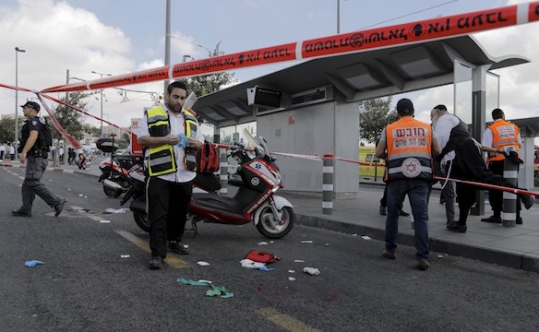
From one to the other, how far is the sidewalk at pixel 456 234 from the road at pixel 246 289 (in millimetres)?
175

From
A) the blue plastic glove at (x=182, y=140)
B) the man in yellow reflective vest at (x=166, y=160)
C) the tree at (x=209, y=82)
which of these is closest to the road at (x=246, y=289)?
the man in yellow reflective vest at (x=166, y=160)

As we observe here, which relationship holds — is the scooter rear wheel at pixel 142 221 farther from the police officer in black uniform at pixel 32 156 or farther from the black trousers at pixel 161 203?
the police officer in black uniform at pixel 32 156

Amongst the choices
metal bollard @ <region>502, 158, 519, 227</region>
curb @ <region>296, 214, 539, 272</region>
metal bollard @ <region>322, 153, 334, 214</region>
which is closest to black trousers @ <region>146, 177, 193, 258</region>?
curb @ <region>296, 214, 539, 272</region>

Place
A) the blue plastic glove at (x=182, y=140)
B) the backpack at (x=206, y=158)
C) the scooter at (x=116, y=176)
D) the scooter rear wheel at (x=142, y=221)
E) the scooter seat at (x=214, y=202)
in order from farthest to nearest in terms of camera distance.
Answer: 1. the scooter at (x=116, y=176)
2. the scooter rear wheel at (x=142, y=221)
3. the scooter seat at (x=214, y=202)
4. the backpack at (x=206, y=158)
5. the blue plastic glove at (x=182, y=140)

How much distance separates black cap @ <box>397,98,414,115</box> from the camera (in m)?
4.75

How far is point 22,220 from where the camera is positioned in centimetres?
651

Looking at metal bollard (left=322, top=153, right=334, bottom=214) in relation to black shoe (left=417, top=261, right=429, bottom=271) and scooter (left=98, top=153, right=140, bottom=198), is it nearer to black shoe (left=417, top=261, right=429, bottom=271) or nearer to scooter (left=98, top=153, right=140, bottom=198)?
black shoe (left=417, top=261, right=429, bottom=271)

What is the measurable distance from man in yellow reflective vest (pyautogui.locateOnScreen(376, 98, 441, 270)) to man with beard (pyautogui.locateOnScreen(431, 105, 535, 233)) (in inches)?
62.1

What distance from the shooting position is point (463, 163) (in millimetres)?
6000

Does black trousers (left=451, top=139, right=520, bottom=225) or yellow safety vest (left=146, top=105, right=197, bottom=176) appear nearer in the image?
yellow safety vest (left=146, top=105, right=197, bottom=176)

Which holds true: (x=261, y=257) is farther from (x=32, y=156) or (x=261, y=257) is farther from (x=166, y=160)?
(x=32, y=156)

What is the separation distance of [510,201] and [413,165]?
8.89ft

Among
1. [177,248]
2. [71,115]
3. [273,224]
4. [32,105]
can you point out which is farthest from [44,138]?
[71,115]

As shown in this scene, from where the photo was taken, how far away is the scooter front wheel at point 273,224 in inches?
Answer: 228
